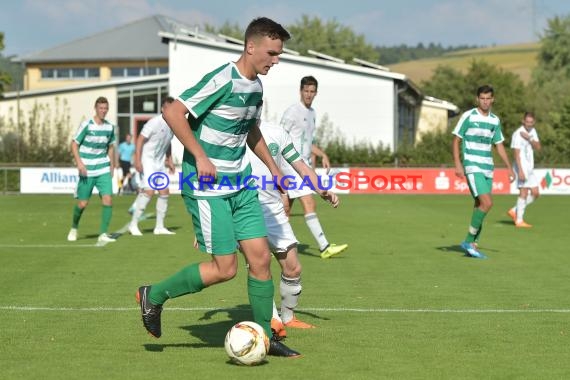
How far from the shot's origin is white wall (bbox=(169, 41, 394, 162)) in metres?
47.4

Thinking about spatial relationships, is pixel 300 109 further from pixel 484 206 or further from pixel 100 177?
pixel 100 177

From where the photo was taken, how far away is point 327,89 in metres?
48.0

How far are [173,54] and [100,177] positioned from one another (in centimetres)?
3173

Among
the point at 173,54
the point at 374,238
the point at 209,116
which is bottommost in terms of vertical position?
the point at 374,238

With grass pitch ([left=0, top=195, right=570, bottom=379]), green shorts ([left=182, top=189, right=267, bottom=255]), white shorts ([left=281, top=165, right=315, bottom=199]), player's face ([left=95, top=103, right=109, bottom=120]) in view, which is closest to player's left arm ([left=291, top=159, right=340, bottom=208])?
green shorts ([left=182, top=189, right=267, bottom=255])

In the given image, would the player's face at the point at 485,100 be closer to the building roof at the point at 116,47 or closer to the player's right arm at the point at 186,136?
the player's right arm at the point at 186,136

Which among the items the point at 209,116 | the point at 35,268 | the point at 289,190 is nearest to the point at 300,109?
the point at 289,190

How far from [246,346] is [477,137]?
8337 millimetres

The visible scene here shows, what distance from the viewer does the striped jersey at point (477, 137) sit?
1436cm

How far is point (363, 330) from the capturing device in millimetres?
8211

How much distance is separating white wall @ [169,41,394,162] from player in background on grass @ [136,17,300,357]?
1590 inches

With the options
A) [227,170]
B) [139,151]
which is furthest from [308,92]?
[227,170]

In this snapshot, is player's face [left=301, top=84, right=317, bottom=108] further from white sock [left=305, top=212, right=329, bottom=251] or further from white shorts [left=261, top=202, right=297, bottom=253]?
white shorts [left=261, top=202, right=297, bottom=253]

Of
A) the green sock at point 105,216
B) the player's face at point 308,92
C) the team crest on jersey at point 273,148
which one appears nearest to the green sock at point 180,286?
the team crest on jersey at point 273,148
